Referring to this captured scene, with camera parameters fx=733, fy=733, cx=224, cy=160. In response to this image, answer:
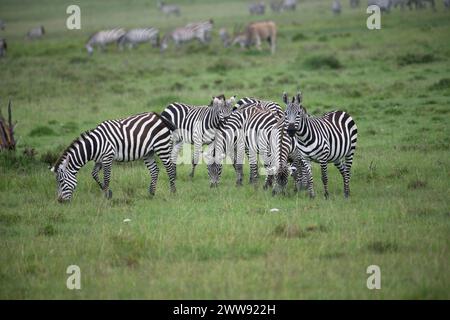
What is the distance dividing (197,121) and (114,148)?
2061mm

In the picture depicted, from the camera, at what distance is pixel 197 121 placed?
14.0 meters

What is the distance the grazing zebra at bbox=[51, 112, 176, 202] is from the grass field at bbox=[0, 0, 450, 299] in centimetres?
38

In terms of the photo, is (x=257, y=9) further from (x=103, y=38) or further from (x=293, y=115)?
(x=293, y=115)

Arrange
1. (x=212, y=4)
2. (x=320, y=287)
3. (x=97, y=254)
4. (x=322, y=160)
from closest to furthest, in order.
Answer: (x=320, y=287)
(x=97, y=254)
(x=322, y=160)
(x=212, y=4)

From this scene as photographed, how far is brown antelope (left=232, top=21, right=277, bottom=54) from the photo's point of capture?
35656mm

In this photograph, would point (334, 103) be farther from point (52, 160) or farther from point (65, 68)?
point (65, 68)

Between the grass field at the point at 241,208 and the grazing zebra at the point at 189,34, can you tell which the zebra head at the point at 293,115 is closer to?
the grass field at the point at 241,208

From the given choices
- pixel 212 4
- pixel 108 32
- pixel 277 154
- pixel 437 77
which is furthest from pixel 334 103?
pixel 212 4

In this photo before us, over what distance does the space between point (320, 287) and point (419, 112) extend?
11820 mm

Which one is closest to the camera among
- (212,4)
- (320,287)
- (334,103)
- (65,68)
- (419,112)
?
(320,287)

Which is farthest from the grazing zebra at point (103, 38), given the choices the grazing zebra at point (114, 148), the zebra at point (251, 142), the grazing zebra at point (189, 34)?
the grazing zebra at point (114, 148)

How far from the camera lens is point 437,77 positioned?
76.3 ft

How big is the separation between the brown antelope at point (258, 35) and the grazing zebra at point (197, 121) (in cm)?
2036

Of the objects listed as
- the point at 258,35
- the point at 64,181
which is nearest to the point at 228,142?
the point at 64,181
